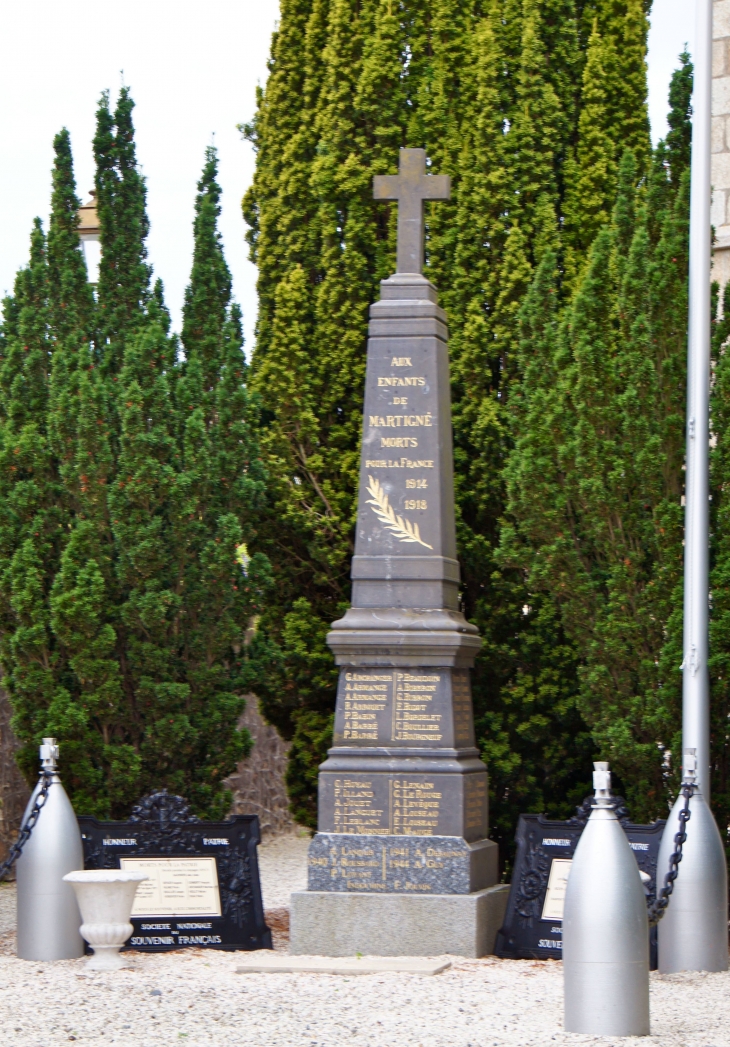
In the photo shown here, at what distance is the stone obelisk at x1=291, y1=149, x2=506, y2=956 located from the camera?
847 cm

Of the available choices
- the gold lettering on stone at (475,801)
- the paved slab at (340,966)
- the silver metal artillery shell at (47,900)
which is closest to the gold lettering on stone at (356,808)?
the gold lettering on stone at (475,801)

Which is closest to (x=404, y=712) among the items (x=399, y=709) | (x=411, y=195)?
(x=399, y=709)

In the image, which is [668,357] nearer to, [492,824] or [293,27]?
[492,824]

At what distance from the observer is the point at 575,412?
9.48 m

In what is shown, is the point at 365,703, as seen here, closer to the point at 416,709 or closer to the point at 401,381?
the point at 416,709

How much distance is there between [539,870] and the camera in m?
Answer: 8.53

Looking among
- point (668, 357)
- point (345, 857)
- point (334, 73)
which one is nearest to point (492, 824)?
point (345, 857)

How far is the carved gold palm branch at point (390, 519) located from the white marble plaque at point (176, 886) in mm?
2259

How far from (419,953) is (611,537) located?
2861mm

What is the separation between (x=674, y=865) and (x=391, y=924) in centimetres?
194

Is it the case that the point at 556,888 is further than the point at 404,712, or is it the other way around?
the point at 404,712

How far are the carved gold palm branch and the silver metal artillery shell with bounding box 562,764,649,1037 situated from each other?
10.2ft

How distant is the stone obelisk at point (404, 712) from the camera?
8469 mm

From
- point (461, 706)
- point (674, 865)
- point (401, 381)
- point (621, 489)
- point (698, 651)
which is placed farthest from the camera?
point (621, 489)
